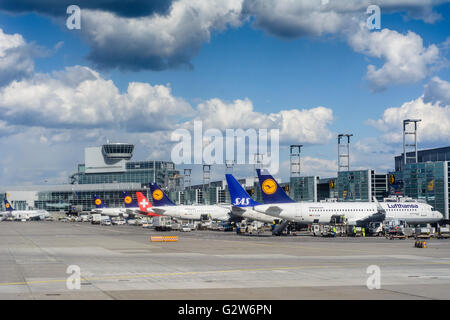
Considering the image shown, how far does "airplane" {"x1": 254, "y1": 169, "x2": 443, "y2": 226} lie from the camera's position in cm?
8081

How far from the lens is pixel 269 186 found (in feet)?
266

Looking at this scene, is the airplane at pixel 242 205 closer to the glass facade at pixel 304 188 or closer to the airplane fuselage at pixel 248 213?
the airplane fuselage at pixel 248 213

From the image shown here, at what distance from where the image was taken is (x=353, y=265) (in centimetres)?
3722

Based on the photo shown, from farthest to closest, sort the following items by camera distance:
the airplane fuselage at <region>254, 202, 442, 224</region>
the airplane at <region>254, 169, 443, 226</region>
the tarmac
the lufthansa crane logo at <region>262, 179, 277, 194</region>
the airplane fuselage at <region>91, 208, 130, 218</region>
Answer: the airplane fuselage at <region>91, 208, 130, 218</region> < the lufthansa crane logo at <region>262, 179, 277, 194</region> < the airplane at <region>254, 169, 443, 226</region> < the airplane fuselage at <region>254, 202, 442, 224</region> < the tarmac

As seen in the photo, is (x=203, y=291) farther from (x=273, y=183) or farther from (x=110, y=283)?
(x=273, y=183)

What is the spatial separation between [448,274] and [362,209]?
53.7 meters

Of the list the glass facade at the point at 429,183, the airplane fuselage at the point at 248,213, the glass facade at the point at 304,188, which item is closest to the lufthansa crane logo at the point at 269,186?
the airplane fuselage at the point at 248,213

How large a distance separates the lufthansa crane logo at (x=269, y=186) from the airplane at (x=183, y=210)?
38.6 m

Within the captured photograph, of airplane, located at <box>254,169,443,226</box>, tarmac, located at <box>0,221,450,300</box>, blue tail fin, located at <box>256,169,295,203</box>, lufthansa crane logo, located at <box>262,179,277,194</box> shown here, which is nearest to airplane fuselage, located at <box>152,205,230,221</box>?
airplane, located at <box>254,169,443,226</box>

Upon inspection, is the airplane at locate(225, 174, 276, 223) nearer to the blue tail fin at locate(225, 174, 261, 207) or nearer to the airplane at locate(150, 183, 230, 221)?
the blue tail fin at locate(225, 174, 261, 207)

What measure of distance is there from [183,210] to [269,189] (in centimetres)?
4100

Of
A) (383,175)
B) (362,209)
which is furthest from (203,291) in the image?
(383,175)

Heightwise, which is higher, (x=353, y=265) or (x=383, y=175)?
(x=383, y=175)
